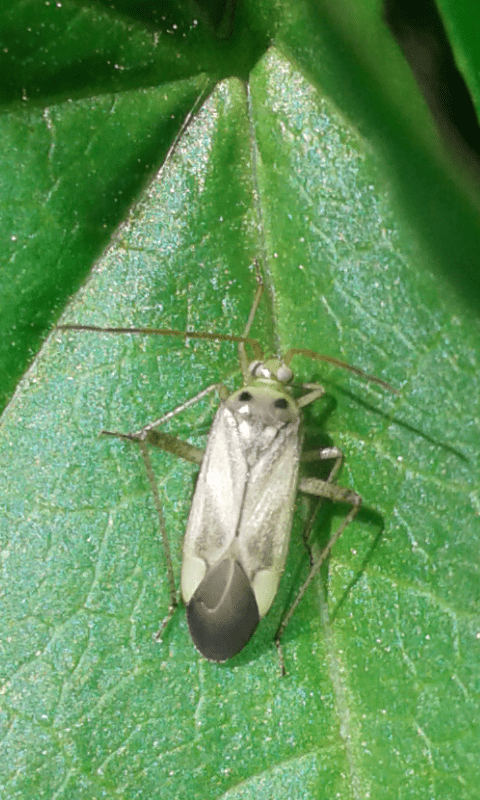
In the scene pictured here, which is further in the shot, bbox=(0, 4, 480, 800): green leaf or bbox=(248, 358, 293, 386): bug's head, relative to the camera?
bbox=(248, 358, 293, 386): bug's head

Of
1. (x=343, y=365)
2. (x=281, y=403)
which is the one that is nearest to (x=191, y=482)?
(x=281, y=403)

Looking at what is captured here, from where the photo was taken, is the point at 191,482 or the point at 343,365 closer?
the point at 343,365

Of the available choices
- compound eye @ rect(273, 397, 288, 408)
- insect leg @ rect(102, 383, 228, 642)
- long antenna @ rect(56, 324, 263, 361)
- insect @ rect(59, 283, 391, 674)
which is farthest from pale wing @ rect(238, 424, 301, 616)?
long antenna @ rect(56, 324, 263, 361)

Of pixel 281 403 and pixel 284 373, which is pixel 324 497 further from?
pixel 284 373

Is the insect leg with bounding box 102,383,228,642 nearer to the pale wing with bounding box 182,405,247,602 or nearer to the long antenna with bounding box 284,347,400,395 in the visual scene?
the pale wing with bounding box 182,405,247,602

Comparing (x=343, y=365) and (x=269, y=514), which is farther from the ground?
(x=343, y=365)

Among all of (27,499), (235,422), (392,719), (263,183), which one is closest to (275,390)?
(235,422)
